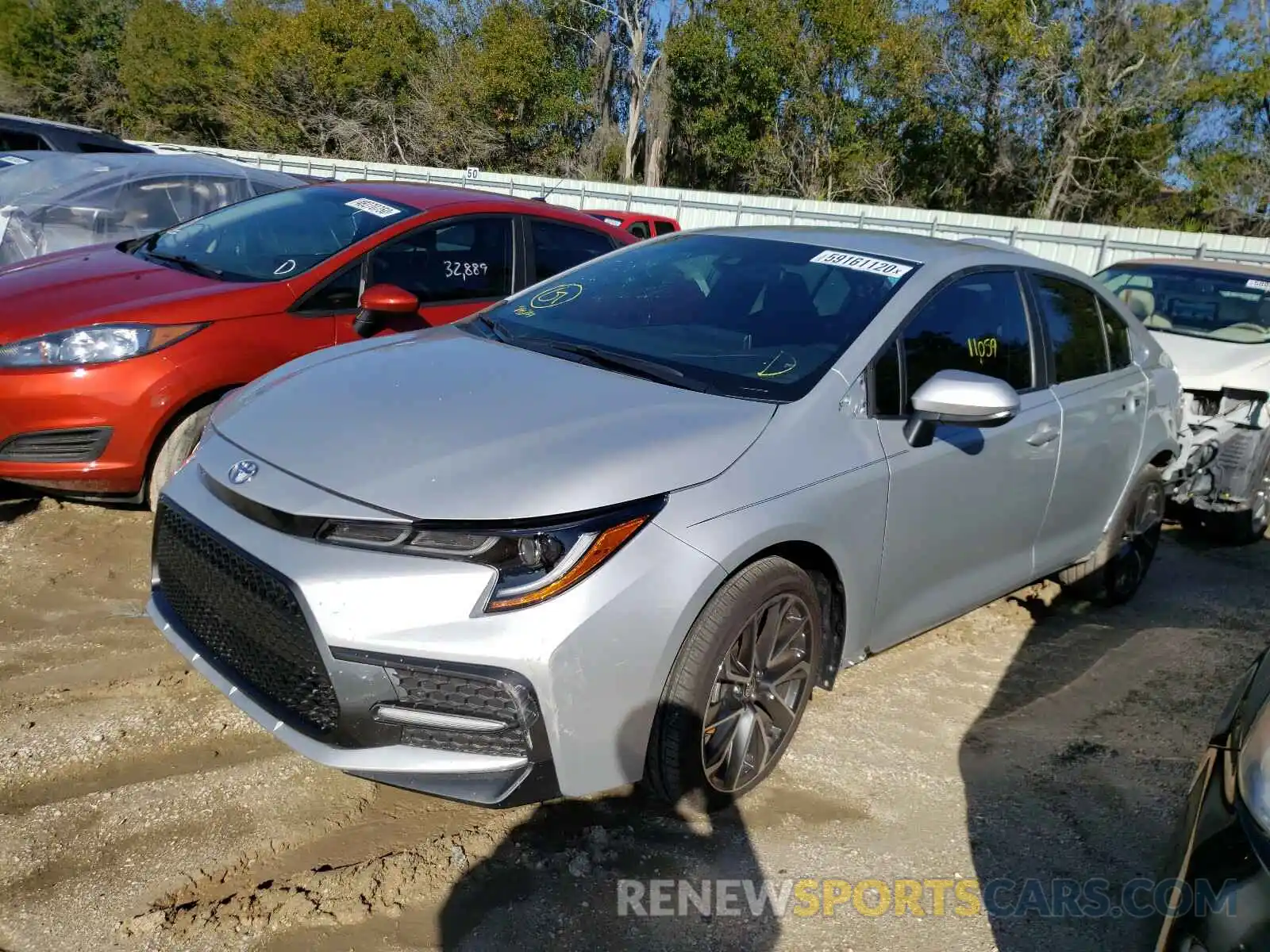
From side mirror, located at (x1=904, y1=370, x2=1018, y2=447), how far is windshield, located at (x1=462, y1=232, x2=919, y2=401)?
31 cm

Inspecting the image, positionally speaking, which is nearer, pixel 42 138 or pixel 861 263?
pixel 861 263

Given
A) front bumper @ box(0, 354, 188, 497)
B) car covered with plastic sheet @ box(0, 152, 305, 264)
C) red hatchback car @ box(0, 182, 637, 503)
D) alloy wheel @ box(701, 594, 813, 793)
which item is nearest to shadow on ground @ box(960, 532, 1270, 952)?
alloy wheel @ box(701, 594, 813, 793)

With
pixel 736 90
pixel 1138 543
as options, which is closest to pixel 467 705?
pixel 1138 543

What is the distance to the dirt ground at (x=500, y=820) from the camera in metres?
2.40

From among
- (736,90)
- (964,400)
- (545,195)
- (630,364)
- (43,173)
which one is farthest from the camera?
(736,90)

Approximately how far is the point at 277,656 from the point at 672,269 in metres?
2.13

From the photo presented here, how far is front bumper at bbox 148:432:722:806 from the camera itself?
2.32 metres

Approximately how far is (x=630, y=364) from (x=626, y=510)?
836mm

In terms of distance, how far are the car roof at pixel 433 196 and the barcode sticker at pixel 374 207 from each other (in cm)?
8

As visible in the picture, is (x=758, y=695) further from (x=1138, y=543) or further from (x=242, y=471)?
(x=1138, y=543)

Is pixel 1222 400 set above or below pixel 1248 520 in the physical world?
above

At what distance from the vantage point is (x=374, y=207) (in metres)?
5.21

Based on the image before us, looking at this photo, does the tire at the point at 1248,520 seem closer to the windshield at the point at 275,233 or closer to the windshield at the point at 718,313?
the windshield at the point at 718,313

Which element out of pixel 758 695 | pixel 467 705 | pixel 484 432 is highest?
pixel 484 432
